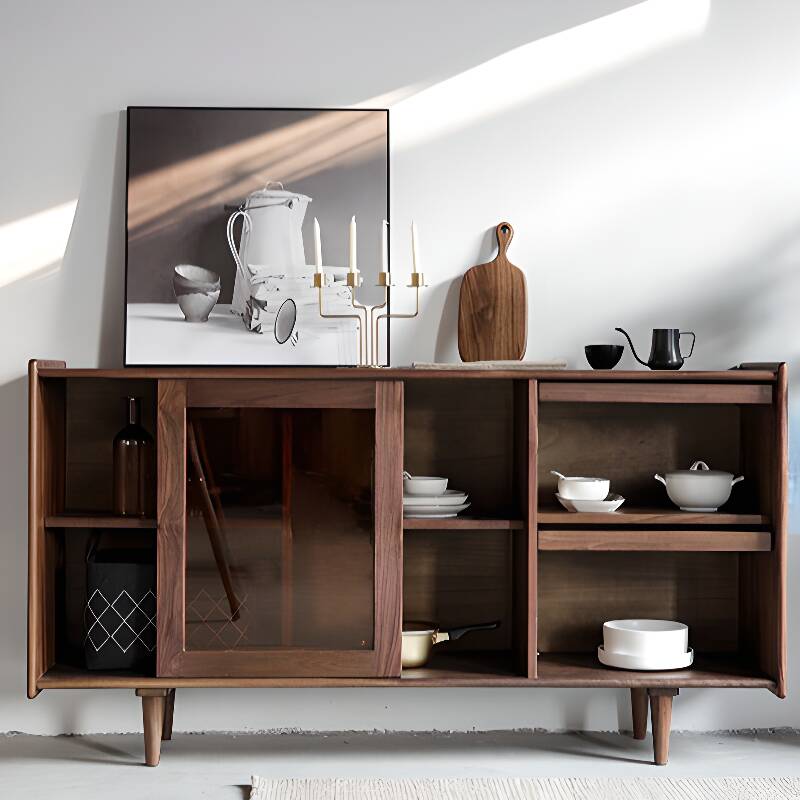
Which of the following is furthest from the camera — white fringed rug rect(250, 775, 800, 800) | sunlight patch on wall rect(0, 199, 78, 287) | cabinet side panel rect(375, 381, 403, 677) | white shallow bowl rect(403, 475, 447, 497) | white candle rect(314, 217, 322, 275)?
sunlight patch on wall rect(0, 199, 78, 287)

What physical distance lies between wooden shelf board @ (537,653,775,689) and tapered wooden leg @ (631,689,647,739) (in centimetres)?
21

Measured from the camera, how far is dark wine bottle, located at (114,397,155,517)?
2.56 metres

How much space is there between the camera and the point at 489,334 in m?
2.76

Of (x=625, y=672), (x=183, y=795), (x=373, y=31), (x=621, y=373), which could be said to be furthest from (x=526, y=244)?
(x=183, y=795)

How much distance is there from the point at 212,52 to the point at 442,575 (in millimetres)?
1550

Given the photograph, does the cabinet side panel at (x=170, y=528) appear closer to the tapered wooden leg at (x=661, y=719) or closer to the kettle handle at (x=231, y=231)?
the kettle handle at (x=231, y=231)

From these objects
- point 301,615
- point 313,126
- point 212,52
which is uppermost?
point 212,52

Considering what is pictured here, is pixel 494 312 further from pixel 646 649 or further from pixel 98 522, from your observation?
pixel 98 522

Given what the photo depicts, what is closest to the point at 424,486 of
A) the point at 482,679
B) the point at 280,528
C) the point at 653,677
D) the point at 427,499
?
the point at 427,499

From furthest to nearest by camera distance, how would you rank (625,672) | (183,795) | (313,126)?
1. (313,126)
2. (625,672)
3. (183,795)

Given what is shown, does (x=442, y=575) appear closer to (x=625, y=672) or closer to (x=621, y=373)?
(x=625, y=672)

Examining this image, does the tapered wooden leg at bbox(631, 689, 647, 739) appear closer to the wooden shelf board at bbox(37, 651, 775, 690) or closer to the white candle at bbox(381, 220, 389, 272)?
the wooden shelf board at bbox(37, 651, 775, 690)

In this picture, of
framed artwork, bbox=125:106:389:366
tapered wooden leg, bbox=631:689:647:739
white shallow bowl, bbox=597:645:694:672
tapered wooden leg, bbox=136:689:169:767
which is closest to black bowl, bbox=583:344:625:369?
framed artwork, bbox=125:106:389:366

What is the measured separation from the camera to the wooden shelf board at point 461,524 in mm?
2471
